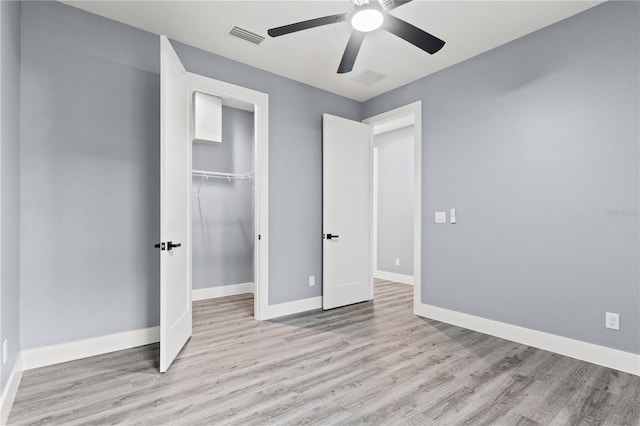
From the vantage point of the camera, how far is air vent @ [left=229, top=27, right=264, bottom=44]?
2893mm

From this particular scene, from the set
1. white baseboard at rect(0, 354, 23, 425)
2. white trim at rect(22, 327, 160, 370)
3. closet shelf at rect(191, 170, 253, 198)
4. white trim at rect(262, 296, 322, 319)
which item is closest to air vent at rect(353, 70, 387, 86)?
closet shelf at rect(191, 170, 253, 198)

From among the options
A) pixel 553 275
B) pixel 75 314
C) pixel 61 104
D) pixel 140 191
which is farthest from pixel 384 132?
pixel 75 314

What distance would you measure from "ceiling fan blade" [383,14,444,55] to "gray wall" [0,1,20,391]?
219cm

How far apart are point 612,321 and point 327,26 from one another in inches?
128

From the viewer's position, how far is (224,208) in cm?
480

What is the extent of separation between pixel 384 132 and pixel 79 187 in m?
4.90

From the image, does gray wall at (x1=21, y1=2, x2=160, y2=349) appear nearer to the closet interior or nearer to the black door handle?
the black door handle

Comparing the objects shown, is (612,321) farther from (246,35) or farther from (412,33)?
Answer: (246,35)

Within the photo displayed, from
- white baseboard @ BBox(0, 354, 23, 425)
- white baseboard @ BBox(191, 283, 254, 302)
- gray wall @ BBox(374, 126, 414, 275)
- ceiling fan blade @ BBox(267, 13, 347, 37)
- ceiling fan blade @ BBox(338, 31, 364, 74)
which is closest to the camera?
white baseboard @ BBox(0, 354, 23, 425)

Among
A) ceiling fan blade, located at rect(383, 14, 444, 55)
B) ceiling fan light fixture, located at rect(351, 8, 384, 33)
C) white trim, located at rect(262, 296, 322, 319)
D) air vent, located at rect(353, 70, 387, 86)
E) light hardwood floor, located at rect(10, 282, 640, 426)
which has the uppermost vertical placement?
air vent, located at rect(353, 70, 387, 86)

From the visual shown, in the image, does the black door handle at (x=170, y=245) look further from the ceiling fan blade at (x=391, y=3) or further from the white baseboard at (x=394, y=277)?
the white baseboard at (x=394, y=277)

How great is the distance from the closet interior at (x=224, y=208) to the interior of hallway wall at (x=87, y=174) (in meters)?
1.43

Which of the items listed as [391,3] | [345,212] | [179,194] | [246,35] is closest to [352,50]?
[391,3]

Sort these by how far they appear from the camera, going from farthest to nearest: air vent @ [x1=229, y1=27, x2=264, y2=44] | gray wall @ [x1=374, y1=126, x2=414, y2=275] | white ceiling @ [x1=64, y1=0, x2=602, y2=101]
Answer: gray wall @ [x1=374, y1=126, x2=414, y2=275] < air vent @ [x1=229, y1=27, x2=264, y2=44] < white ceiling @ [x1=64, y1=0, x2=602, y2=101]
